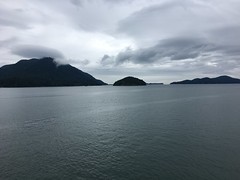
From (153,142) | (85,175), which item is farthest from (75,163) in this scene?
(153,142)

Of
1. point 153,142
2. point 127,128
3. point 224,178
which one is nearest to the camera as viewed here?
point 224,178

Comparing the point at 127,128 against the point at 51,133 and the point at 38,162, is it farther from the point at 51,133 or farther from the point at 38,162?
the point at 38,162

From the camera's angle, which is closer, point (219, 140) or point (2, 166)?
point (2, 166)

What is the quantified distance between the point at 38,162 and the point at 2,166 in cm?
487

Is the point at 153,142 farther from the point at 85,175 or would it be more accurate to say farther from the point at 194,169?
the point at 85,175

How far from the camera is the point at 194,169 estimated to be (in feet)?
89.9

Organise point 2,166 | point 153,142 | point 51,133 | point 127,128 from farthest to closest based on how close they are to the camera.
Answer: point 127,128 → point 51,133 → point 153,142 → point 2,166

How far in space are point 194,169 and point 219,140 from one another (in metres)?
15.8

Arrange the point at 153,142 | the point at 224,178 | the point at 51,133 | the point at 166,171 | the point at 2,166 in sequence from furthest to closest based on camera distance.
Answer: the point at 51,133 < the point at 153,142 < the point at 2,166 < the point at 166,171 < the point at 224,178

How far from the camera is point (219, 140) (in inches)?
1566

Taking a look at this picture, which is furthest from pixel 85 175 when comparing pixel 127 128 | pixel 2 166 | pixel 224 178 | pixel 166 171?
pixel 127 128

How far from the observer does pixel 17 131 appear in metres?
48.1

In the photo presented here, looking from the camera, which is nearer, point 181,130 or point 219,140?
point 219,140

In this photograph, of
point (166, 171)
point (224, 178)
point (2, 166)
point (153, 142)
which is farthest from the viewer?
point (153, 142)
